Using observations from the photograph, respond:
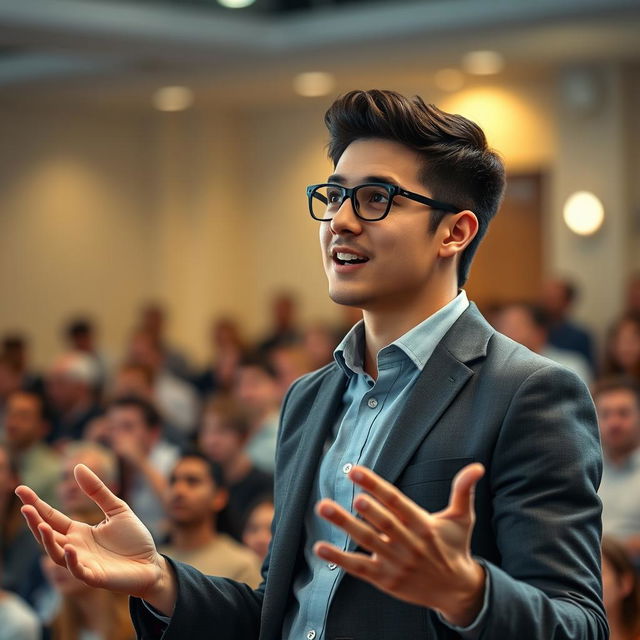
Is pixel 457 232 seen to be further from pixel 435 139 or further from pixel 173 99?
pixel 173 99

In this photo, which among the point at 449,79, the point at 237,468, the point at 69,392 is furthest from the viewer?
the point at 449,79

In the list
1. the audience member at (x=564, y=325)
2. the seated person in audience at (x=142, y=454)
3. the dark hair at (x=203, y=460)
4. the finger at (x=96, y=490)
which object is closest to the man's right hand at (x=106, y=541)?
the finger at (x=96, y=490)

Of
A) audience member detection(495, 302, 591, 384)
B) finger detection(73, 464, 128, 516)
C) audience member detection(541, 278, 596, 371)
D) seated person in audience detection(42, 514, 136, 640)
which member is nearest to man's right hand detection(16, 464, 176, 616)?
finger detection(73, 464, 128, 516)

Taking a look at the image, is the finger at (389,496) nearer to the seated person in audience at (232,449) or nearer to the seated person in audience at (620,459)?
the seated person in audience at (620,459)

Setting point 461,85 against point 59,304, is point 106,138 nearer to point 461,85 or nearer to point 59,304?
point 59,304

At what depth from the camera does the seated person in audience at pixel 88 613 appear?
3.35 metres

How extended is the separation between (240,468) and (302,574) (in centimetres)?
324

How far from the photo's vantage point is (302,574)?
Answer: 1562 mm

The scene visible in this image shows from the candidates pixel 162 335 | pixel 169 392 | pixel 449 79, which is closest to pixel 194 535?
pixel 169 392

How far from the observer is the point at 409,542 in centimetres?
117

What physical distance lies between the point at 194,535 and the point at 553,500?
2.58 metres

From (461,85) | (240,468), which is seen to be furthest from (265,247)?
(240,468)

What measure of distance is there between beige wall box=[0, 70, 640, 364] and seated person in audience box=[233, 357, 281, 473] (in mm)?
3324

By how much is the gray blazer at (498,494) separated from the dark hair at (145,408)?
370 centimetres
